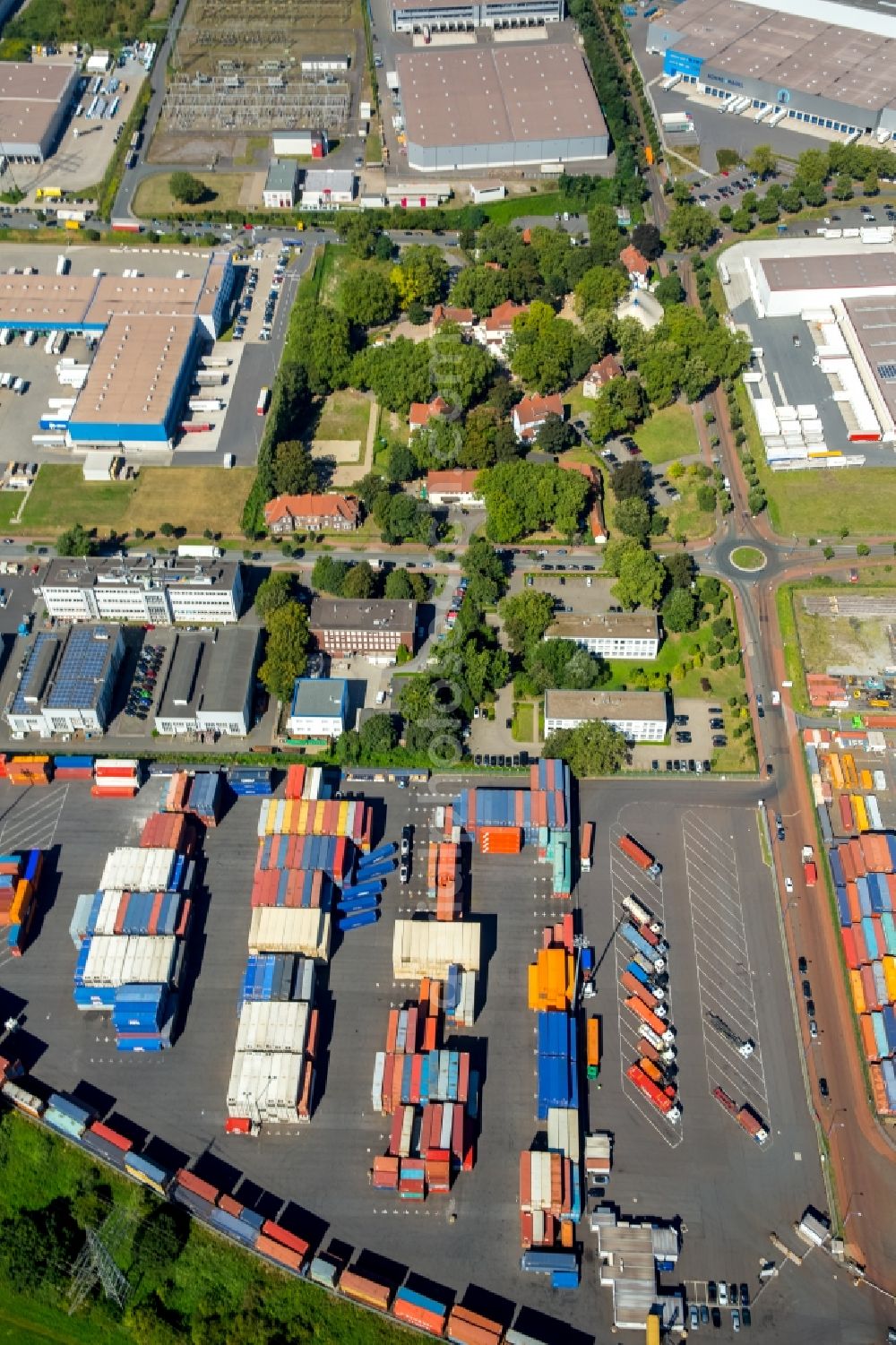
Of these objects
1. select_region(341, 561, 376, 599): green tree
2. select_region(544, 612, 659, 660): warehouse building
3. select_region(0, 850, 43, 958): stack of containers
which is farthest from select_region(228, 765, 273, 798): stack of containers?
select_region(544, 612, 659, 660): warehouse building

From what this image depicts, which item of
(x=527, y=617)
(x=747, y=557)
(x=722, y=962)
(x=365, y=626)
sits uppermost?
(x=747, y=557)

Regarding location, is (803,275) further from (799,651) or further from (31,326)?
(31,326)

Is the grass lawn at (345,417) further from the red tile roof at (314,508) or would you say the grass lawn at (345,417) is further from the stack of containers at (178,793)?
the stack of containers at (178,793)

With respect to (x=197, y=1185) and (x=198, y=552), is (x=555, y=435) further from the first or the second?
A: (x=197, y=1185)

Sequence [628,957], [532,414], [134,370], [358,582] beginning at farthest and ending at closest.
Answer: [134,370] → [532,414] → [358,582] → [628,957]

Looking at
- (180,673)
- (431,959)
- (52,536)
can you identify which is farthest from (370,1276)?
(52,536)

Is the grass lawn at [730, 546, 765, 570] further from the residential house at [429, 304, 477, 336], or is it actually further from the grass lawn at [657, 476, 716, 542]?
the residential house at [429, 304, 477, 336]

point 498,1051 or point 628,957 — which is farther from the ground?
point 628,957

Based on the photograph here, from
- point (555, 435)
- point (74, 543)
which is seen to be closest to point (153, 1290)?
point (74, 543)
